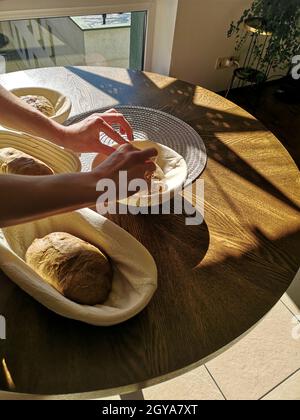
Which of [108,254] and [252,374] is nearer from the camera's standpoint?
[108,254]

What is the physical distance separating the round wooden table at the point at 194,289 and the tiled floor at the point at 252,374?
644 millimetres

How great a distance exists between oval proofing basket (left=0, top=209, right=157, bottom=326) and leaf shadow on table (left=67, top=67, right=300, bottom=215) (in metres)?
0.46

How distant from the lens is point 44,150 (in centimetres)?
80

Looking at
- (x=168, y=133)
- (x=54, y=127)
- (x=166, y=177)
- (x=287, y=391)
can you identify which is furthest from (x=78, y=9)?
(x=287, y=391)

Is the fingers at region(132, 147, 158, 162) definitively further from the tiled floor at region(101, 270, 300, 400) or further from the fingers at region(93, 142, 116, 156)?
the tiled floor at region(101, 270, 300, 400)

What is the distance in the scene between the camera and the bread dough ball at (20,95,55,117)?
94cm

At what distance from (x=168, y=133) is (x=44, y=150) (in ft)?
1.34

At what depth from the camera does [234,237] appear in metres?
0.77

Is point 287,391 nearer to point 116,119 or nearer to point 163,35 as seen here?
point 116,119

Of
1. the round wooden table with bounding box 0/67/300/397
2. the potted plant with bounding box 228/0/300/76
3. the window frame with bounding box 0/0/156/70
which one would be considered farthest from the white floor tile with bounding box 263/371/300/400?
the window frame with bounding box 0/0/156/70

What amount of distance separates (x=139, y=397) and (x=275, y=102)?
7.99 feet

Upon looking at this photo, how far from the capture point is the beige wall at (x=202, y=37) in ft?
6.81
